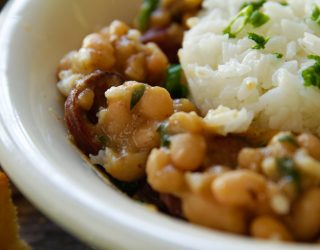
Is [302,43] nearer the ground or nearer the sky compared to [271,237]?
nearer the ground

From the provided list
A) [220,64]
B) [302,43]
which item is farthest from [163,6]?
[302,43]

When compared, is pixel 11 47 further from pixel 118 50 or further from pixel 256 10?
pixel 256 10

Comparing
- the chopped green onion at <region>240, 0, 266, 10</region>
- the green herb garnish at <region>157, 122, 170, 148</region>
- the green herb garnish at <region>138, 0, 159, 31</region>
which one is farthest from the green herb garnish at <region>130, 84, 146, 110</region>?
the green herb garnish at <region>138, 0, 159, 31</region>

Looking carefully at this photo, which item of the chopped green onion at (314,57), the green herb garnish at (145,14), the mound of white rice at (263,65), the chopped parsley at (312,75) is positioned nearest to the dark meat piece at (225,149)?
the mound of white rice at (263,65)

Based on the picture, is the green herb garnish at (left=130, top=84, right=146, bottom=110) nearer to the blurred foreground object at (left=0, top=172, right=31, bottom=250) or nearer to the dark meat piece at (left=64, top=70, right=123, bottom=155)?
the dark meat piece at (left=64, top=70, right=123, bottom=155)

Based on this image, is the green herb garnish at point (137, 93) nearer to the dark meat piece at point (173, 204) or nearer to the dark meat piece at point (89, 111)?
the dark meat piece at point (89, 111)

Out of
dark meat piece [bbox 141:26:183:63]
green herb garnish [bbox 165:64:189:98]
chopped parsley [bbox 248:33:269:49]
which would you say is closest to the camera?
chopped parsley [bbox 248:33:269:49]
